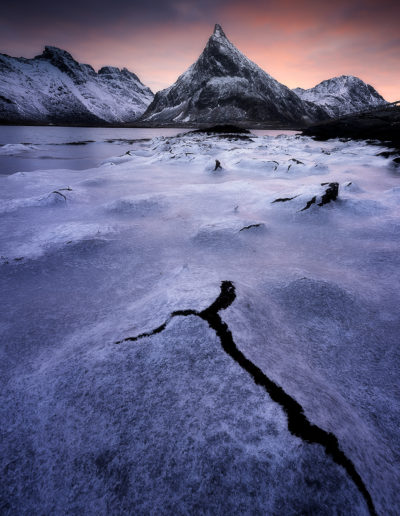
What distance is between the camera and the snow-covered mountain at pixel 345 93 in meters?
131

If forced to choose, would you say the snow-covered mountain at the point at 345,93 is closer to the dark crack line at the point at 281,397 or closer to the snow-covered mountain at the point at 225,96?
the snow-covered mountain at the point at 225,96

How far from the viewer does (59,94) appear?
111 m

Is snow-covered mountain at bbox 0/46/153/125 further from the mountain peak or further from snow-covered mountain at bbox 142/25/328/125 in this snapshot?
the mountain peak

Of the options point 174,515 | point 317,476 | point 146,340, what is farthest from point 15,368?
point 317,476

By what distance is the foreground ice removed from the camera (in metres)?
0.53

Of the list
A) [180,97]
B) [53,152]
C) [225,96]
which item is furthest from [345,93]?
[53,152]

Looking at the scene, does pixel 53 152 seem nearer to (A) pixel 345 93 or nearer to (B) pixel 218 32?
(B) pixel 218 32

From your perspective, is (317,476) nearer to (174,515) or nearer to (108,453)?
(174,515)

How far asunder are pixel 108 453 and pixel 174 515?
195 mm

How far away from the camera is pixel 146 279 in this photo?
1443 millimetres

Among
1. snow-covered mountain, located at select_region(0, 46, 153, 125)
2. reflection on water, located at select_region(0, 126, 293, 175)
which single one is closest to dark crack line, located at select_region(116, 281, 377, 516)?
reflection on water, located at select_region(0, 126, 293, 175)

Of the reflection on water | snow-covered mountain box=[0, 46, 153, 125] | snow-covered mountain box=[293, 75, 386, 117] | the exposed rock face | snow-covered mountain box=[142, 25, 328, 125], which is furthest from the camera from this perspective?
snow-covered mountain box=[293, 75, 386, 117]

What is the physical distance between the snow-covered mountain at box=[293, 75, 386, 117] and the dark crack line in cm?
15847

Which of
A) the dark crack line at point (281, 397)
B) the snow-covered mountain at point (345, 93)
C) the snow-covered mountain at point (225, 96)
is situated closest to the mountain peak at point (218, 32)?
the snow-covered mountain at point (225, 96)
